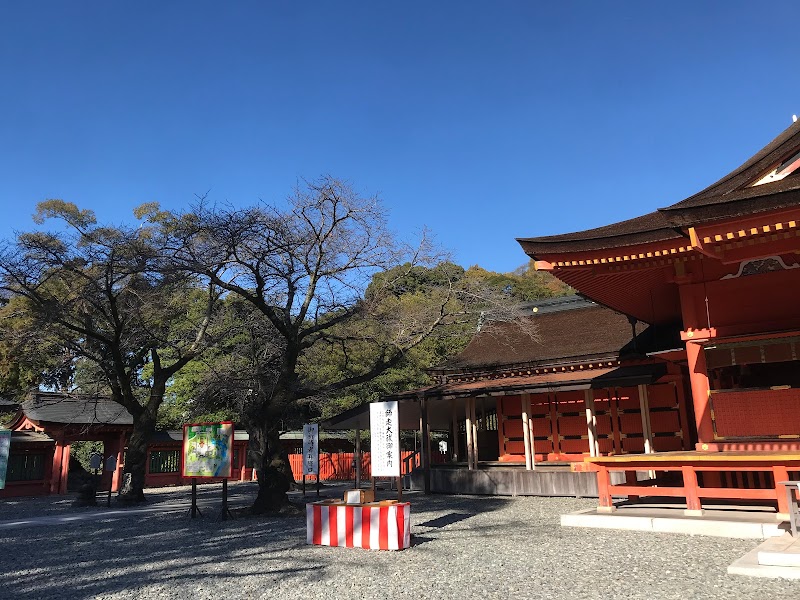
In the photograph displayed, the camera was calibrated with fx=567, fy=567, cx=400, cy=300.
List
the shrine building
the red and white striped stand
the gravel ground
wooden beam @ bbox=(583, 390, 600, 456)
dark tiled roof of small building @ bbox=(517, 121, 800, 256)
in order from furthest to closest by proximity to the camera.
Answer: wooden beam @ bbox=(583, 390, 600, 456), the red and white striped stand, the shrine building, dark tiled roof of small building @ bbox=(517, 121, 800, 256), the gravel ground

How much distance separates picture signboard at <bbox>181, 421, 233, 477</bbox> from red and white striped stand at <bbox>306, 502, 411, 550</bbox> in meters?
4.20

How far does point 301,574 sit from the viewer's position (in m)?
6.45

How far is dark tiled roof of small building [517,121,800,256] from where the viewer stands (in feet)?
22.0

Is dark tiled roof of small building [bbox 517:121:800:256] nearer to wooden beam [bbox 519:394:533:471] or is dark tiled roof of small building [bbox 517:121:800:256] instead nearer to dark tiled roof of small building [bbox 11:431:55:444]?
wooden beam [bbox 519:394:533:471]

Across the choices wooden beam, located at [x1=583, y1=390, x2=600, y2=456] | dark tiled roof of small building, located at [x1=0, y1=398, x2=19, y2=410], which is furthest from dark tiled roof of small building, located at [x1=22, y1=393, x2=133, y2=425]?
wooden beam, located at [x1=583, y1=390, x2=600, y2=456]

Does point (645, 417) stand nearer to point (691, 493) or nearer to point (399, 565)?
point (691, 493)

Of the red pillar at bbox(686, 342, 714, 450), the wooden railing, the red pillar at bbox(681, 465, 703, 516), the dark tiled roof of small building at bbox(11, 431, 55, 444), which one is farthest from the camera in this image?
the wooden railing

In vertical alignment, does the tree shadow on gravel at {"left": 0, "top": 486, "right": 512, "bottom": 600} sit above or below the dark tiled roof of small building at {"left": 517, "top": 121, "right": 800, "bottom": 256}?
below

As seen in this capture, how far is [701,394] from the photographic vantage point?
895cm

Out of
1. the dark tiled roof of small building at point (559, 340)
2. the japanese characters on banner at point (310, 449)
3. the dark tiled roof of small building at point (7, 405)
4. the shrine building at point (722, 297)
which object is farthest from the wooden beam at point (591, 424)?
the dark tiled roof of small building at point (7, 405)

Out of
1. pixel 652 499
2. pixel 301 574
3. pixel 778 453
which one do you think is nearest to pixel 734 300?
pixel 778 453

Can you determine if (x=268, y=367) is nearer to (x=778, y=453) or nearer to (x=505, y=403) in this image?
(x=505, y=403)

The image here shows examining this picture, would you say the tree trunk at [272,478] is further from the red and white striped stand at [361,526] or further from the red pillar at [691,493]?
the red pillar at [691,493]

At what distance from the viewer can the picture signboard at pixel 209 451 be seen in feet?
39.3
